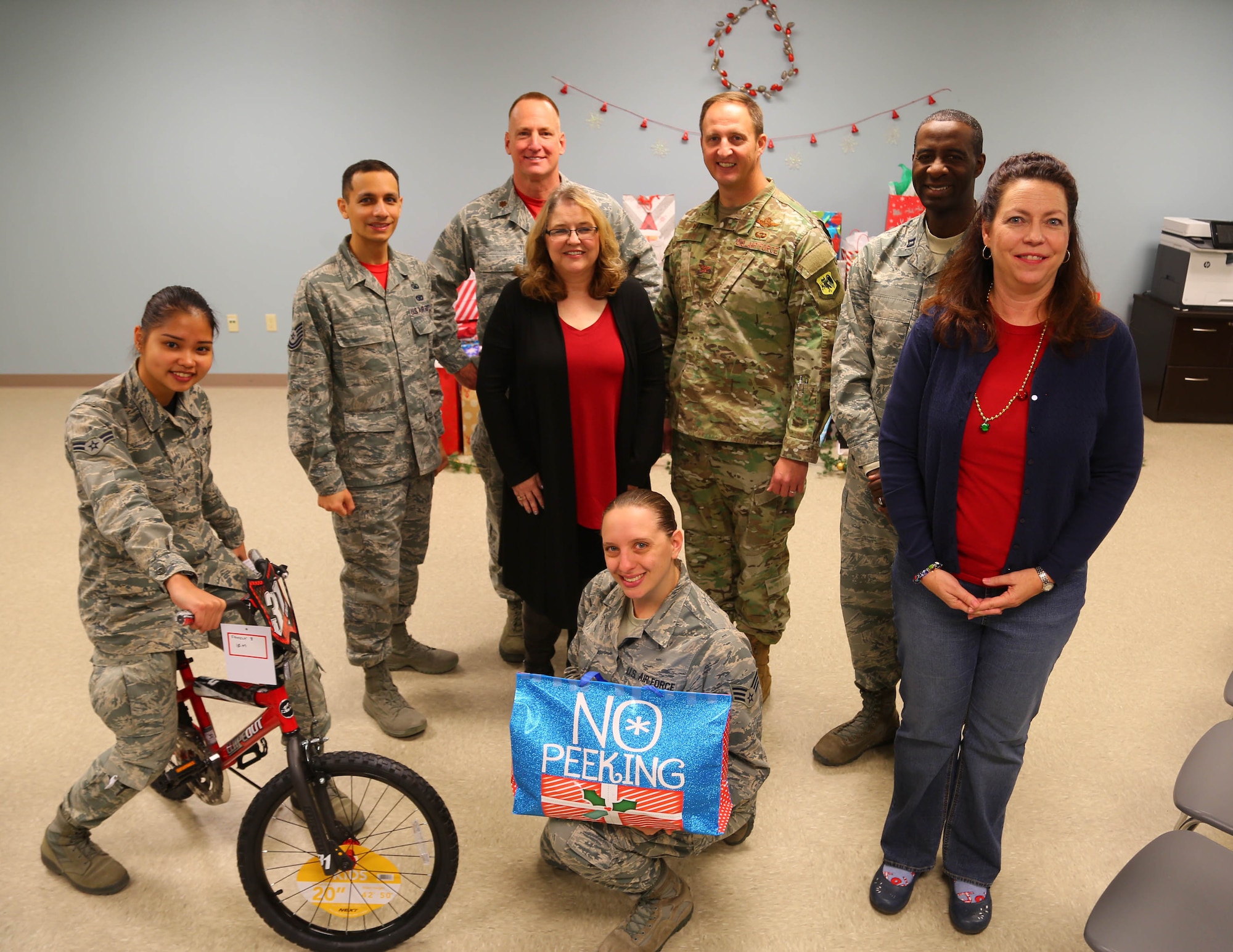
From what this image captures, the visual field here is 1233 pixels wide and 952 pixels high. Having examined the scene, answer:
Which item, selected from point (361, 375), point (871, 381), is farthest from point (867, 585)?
point (361, 375)

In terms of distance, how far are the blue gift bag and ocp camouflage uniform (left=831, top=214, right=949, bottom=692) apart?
0.67 m

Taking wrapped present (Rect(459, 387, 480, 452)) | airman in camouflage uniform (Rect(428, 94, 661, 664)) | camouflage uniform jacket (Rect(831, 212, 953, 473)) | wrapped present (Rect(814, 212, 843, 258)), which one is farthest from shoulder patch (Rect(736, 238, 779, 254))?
wrapped present (Rect(814, 212, 843, 258))

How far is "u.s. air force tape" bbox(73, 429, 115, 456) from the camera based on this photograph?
1.97 metres

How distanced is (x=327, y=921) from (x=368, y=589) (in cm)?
93

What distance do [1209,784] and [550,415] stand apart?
5.52 feet

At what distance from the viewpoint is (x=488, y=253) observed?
2.98 meters

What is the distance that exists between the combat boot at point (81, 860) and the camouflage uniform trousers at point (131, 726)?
0.24 ft

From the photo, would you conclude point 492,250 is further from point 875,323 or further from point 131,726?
point 131,726

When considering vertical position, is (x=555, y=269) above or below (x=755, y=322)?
above

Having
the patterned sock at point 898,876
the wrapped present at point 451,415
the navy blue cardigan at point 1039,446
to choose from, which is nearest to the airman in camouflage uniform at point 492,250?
the navy blue cardigan at point 1039,446

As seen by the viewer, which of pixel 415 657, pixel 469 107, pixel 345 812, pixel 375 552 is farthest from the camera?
pixel 469 107

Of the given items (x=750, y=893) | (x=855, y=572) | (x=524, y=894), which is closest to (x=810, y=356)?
(x=855, y=572)

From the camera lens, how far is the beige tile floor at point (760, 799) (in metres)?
2.25

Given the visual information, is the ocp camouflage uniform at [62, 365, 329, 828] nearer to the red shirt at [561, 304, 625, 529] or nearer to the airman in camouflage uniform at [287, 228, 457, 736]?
the airman in camouflage uniform at [287, 228, 457, 736]
